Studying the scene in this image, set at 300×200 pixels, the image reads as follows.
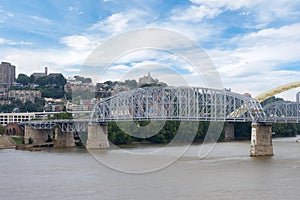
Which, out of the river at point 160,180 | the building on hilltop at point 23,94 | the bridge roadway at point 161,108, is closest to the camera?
the river at point 160,180

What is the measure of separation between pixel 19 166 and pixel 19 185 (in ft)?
29.1

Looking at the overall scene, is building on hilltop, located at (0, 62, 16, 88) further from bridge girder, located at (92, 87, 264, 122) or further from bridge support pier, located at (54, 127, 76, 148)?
bridge girder, located at (92, 87, 264, 122)

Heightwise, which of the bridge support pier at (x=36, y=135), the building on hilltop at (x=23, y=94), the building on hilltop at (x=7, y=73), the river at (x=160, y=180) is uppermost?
the building on hilltop at (x=7, y=73)

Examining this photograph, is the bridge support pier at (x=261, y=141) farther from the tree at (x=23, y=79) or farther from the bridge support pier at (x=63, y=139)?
the tree at (x=23, y=79)

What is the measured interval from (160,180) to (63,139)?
32073 millimetres

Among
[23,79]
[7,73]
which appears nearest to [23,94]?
[23,79]

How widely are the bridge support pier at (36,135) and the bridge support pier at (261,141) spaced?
29.3 meters

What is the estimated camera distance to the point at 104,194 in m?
23.8

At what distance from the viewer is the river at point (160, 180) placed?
23.8m

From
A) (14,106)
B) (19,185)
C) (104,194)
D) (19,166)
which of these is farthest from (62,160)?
(14,106)

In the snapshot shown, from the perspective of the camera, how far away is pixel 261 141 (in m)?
43.3

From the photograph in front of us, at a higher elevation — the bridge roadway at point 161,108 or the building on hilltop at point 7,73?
the building on hilltop at point 7,73

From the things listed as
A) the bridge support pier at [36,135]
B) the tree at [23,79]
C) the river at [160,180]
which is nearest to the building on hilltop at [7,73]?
the tree at [23,79]

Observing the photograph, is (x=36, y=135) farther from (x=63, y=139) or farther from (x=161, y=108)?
(x=161, y=108)
